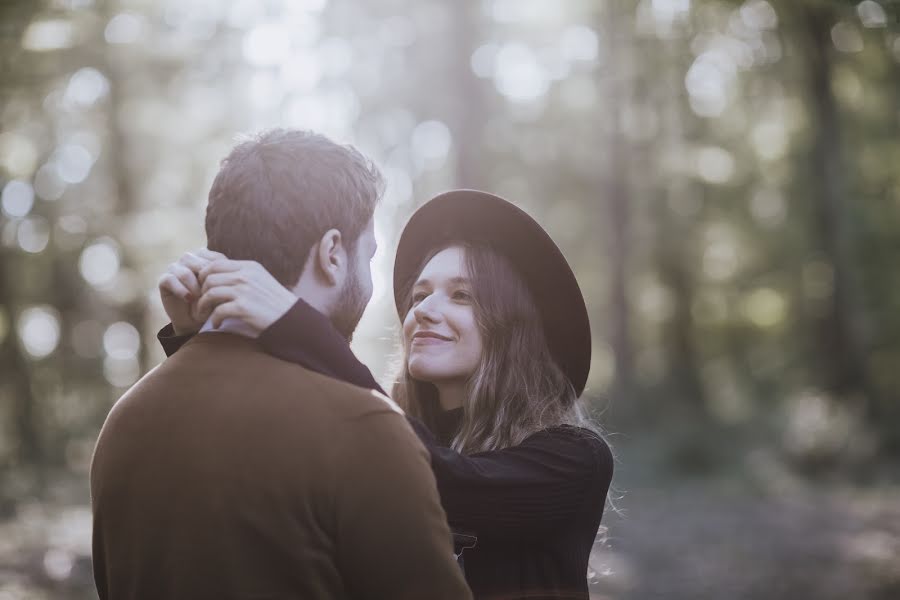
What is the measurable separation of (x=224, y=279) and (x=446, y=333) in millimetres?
1287

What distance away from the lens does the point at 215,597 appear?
199 centimetres

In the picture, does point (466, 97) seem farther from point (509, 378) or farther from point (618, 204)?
point (509, 378)

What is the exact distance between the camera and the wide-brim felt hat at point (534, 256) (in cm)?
333

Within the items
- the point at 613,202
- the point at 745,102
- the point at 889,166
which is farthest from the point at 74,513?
the point at 889,166

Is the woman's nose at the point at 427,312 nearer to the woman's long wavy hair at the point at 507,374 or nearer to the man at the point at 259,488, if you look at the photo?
the woman's long wavy hair at the point at 507,374

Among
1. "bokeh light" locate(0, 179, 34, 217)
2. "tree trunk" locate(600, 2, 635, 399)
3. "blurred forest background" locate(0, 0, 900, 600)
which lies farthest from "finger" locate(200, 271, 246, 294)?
→ "tree trunk" locate(600, 2, 635, 399)

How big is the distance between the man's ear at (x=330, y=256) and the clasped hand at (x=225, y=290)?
0.13 m

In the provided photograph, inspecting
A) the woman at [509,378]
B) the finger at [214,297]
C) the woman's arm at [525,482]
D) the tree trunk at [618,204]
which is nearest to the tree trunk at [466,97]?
the tree trunk at [618,204]

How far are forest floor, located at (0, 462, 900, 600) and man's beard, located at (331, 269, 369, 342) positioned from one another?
609cm

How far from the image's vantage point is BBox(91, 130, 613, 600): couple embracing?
78.1 inches

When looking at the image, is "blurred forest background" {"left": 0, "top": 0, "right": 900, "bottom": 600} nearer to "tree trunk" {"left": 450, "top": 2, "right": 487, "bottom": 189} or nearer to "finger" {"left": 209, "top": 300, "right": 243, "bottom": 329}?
"tree trunk" {"left": 450, "top": 2, "right": 487, "bottom": 189}

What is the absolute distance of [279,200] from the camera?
2.30 m

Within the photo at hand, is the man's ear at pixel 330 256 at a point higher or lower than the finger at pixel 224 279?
higher

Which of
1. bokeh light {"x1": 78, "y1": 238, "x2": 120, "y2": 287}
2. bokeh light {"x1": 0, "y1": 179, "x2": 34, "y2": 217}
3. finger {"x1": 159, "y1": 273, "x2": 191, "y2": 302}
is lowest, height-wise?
finger {"x1": 159, "y1": 273, "x2": 191, "y2": 302}
